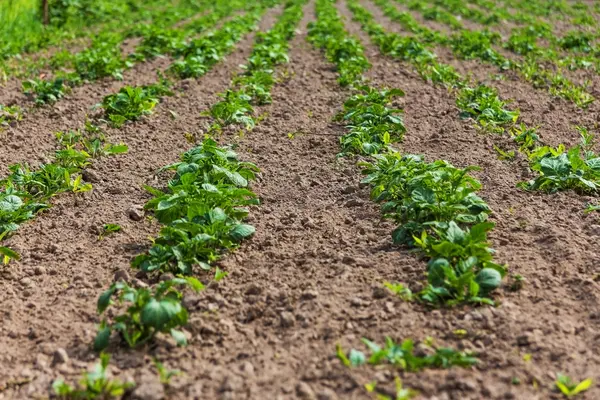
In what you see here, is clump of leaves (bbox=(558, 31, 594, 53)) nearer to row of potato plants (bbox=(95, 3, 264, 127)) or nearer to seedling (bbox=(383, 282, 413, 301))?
row of potato plants (bbox=(95, 3, 264, 127))

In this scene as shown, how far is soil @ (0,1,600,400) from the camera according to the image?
2527 mm

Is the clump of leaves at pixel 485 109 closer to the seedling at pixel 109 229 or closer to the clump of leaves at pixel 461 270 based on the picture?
the clump of leaves at pixel 461 270

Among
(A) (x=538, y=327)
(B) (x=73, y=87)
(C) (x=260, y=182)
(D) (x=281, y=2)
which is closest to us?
(A) (x=538, y=327)

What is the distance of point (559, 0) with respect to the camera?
20781 millimetres

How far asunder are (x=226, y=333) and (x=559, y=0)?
2166 centimetres

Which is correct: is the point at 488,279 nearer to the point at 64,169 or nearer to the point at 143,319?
the point at 143,319

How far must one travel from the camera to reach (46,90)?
694cm

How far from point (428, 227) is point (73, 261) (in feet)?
7.28

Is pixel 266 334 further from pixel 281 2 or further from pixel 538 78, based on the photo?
pixel 281 2

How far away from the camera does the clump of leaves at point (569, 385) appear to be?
2.34m

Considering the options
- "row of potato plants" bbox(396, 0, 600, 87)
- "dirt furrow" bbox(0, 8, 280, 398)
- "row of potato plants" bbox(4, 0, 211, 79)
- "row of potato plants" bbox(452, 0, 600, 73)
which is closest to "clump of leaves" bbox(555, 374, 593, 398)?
"dirt furrow" bbox(0, 8, 280, 398)

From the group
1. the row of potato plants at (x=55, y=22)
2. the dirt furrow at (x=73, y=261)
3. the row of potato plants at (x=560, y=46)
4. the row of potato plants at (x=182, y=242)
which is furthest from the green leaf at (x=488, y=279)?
the row of potato plants at (x=55, y=22)

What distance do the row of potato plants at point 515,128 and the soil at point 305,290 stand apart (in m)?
0.15

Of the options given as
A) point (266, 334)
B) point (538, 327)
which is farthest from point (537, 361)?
point (266, 334)
